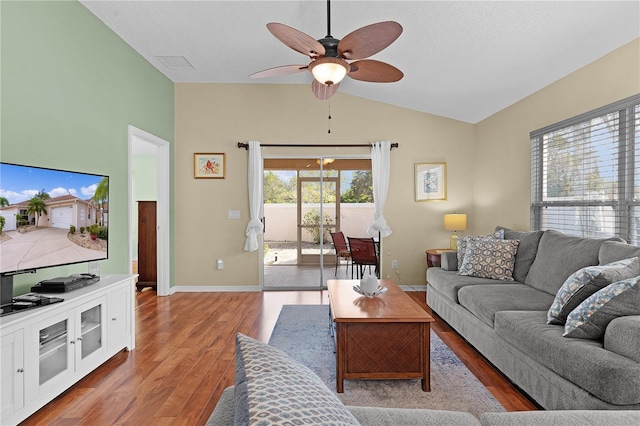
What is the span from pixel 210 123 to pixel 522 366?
502 cm

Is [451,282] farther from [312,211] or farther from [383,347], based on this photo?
[312,211]

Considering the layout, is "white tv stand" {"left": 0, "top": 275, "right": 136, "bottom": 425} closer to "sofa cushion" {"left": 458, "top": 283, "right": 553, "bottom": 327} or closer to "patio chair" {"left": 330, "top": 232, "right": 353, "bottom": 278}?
"sofa cushion" {"left": 458, "top": 283, "right": 553, "bottom": 327}

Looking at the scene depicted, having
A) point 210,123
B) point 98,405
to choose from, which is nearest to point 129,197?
point 210,123

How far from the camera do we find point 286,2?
3.39 m

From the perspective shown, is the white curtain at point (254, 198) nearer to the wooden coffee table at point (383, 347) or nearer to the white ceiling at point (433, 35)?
the white ceiling at point (433, 35)

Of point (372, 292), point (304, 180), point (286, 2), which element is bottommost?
point (372, 292)

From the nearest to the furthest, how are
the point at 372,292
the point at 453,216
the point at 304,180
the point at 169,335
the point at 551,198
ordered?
1. the point at 372,292
2. the point at 169,335
3. the point at 551,198
4. the point at 453,216
5. the point at 304,180

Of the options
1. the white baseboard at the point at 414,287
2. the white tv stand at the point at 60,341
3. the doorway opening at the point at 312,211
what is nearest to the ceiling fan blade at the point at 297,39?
the white tv stand at the point at 60,341

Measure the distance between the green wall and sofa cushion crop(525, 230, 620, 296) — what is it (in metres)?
4.14

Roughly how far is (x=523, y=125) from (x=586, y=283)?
280 centimetres

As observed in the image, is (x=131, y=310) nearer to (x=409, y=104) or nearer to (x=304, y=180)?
(x=304, y=180)

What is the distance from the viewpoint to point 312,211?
19.2 ft

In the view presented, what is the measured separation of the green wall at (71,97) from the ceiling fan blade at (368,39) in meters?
2.34

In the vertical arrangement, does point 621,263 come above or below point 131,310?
above
